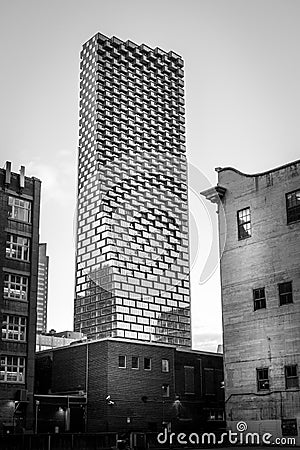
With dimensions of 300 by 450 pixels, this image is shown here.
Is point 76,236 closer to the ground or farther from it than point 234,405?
farther from it

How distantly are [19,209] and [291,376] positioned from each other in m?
25.8

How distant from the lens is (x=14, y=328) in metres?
48.5

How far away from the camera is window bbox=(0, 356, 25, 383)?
4678 cm

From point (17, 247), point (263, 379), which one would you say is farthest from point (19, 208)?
point (263, 379)

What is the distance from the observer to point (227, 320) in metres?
42.5

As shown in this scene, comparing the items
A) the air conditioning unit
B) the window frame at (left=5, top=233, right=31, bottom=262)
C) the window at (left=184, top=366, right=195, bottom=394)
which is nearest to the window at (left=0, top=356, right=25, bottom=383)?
the air conditioning unit

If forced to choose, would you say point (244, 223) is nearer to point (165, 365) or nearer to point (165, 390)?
point (165, 365)

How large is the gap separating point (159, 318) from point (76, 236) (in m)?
34.8

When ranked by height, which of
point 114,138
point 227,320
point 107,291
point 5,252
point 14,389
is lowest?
point 14,389

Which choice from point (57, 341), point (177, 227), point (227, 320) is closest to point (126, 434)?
point (227, 320)

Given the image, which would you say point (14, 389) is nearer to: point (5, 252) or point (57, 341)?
point (5, 252)

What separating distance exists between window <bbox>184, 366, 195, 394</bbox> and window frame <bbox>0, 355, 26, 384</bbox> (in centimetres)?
1388

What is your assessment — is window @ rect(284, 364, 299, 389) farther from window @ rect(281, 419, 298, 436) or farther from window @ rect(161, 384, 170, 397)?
window @ rect(161, 384, 170, 397)

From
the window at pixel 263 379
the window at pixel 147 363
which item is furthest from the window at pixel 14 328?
the window at pixel 263 379
